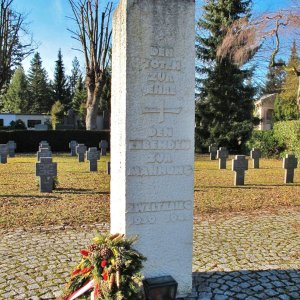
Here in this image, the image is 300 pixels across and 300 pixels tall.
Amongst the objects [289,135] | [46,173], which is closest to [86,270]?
[46,173]

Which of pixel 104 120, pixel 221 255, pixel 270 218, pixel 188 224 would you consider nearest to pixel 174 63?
pixel 188 224

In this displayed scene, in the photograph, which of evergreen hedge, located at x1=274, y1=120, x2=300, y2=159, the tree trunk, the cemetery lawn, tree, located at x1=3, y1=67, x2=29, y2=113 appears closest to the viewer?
the cemetery lawn

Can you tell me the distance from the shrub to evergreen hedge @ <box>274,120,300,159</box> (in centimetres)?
36

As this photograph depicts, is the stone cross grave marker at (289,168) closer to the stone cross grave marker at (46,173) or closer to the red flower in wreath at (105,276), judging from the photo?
the stone cross grave marker at (46,173)

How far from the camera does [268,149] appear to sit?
23.9 meters

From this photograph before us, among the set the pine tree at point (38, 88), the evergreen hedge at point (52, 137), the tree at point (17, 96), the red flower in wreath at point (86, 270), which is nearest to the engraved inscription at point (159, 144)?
the red flower in wreath at point (86, 270)

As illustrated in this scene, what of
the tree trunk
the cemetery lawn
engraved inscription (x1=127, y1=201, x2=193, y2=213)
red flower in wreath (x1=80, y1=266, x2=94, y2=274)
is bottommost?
the cemetery lawn

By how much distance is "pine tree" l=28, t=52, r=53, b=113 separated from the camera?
6359 centimetres

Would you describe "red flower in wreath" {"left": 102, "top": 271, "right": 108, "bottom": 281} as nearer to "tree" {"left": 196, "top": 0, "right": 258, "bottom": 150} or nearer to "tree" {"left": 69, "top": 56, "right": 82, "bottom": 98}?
"tree" {"left": 196, "top": 0, "right": 258, "bottom": 150}

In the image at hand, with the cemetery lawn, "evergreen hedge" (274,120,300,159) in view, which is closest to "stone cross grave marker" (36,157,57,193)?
the cemetery lawn

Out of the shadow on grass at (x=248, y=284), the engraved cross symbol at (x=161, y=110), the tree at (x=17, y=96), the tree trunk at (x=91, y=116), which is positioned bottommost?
the shadow on grass at (x=248, y=284)

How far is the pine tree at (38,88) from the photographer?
63594mm

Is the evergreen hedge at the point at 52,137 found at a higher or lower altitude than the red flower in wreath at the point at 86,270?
higher

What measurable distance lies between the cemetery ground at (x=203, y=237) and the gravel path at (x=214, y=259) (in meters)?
0.01
